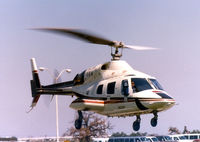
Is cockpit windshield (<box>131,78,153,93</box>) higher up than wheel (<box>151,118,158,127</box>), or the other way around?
cockpit windshield (<box>131,78,153,93</box>)

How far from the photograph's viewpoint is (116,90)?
95.0 feet

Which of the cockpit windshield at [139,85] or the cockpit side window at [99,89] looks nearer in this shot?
the cockpit windshield at [139,85]

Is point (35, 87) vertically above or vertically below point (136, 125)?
above

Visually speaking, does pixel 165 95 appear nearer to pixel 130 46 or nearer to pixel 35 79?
pixel 130 46

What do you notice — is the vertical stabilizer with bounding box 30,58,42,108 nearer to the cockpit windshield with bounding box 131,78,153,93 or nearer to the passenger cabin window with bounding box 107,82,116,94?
the passenger cabin window with bounding box 107,82,116,94

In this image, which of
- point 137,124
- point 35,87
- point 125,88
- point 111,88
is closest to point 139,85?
point 125,88

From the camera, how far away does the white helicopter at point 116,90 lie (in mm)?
27797

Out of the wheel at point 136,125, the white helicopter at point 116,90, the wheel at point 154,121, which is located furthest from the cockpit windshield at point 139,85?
the wheel at point 136,125

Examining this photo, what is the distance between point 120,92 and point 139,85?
4.36 ft

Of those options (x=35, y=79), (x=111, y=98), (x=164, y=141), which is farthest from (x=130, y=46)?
(x=164, y=141)

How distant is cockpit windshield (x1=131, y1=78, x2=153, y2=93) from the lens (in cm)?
2817

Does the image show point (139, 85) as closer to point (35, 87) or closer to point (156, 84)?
point (156, 84)

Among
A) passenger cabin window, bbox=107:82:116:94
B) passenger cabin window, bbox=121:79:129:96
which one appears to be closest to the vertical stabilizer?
passenger cabin window, bbox=107:82:116:94

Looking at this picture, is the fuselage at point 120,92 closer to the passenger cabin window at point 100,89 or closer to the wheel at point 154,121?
the passenger cabin window at point 100,89
